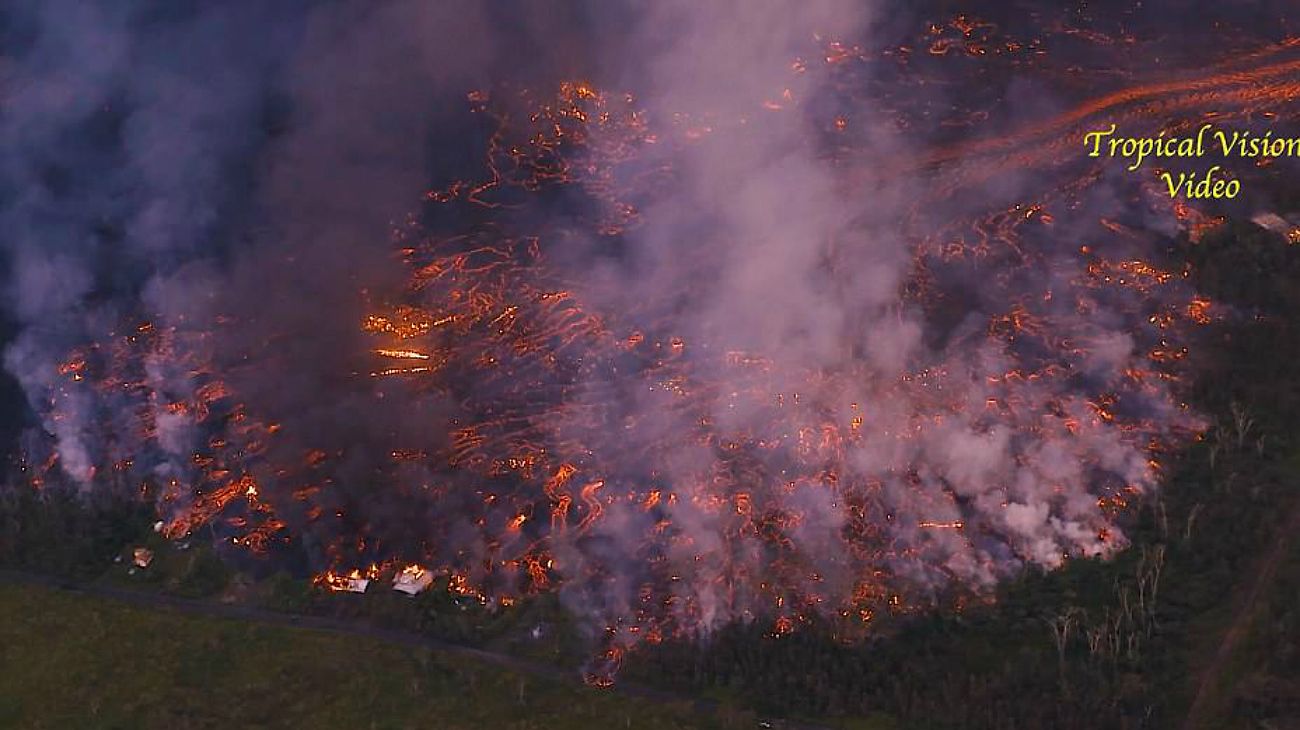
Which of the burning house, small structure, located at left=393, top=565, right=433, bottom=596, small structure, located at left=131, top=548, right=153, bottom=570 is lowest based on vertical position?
small structure, located at left=393, top=565, right=433, bottom=596

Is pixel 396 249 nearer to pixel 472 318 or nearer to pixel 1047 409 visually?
pixel 472 318

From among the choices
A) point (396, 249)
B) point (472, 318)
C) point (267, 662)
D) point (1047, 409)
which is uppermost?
point (396, 249)

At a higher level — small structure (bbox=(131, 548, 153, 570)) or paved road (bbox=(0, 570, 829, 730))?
small structure (bbox=(131, 548, 153, 570))

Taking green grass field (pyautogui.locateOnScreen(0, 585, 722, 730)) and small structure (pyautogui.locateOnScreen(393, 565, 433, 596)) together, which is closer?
green grass field (pyautogui.locateOnScreen(0, 585, 722, 730))

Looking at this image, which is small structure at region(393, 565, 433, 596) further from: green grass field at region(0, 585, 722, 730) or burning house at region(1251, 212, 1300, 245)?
burning house at region(1251, 212, 1300, 245)

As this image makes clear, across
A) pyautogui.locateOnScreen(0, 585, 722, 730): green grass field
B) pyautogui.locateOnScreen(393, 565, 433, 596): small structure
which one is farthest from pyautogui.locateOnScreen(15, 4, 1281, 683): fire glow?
pyautogui.locateOnScreen(0, 585, 722, 730): green grass field

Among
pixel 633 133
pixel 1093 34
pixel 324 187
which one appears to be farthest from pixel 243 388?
pixel 1093 34

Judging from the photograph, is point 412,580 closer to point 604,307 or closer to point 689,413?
point 689,413

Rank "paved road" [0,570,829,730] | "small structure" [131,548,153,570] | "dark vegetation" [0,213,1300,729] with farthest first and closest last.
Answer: "small structure" [131,548,153,570] → "paved road" [0,570,829,730] → "dark vegetation" [0,213,1300,729]
